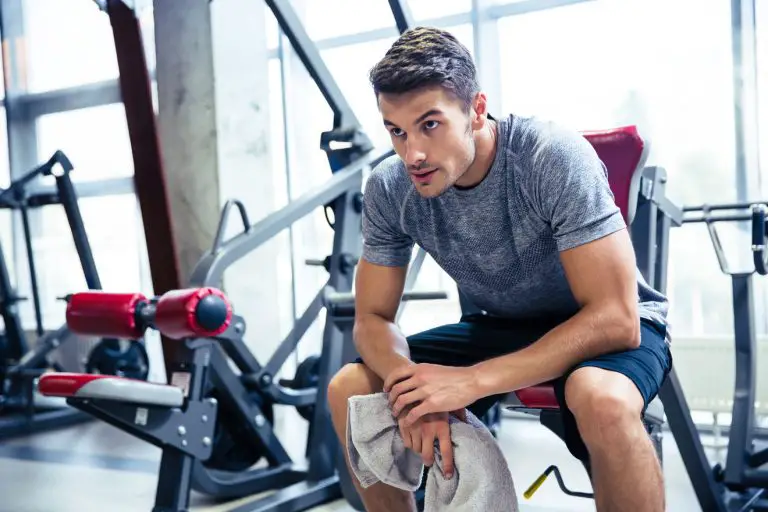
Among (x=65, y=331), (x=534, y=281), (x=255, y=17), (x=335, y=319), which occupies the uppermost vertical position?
(x=255, y=17)

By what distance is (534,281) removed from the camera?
5.37 ft

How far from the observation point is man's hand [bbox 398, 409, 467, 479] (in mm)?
1425

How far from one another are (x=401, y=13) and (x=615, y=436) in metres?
2.11

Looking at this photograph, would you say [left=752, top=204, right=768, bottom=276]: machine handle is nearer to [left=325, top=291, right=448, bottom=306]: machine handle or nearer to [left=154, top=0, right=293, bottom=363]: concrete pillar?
[left=325, top=291, right=448, bottom=306]: machine handle

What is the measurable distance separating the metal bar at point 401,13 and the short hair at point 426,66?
4.76 ft

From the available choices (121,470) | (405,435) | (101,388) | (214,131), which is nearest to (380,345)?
(405,435)

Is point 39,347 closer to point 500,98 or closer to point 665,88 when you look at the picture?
point 500,98

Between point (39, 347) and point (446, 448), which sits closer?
point (446, 448)

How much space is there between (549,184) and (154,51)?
2.95 meters

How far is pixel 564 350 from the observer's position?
1.40m

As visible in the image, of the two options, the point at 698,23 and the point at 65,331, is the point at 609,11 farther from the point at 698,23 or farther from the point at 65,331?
the point at 65,331

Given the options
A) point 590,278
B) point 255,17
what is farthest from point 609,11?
point 590,278

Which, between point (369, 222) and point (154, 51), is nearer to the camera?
point (369, 222)

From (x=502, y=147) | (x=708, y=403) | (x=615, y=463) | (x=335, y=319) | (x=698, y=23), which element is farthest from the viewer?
(x=698, y=23)
